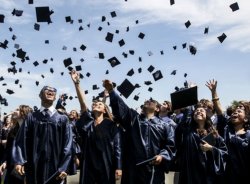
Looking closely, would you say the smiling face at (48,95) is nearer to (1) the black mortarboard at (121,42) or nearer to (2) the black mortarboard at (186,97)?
(2) the black mortarboard at (186,97)

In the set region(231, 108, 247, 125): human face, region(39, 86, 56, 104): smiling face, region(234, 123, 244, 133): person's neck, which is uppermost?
region(39, 86, 56, 104): smiling face

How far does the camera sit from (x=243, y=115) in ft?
19.1

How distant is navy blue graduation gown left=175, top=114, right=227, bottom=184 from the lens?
19.1 feet

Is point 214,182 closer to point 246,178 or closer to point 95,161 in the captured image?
point 246,178

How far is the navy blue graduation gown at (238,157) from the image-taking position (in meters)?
5.71

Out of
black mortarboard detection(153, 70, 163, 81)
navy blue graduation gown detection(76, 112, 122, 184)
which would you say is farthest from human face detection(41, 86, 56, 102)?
black mortarboard detection(153, 70, 163, 81)

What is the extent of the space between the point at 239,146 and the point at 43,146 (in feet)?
8.19

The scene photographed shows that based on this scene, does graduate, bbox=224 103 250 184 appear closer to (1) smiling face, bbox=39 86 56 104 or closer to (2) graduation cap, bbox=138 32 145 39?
(1) smiling face, bbox=39 86 56 104

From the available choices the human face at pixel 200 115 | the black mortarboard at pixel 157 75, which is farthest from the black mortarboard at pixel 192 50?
the human face at pixel 200 115

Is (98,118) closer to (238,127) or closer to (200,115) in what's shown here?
(200,115)

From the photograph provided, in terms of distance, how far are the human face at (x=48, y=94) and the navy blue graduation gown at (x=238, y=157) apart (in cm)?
236

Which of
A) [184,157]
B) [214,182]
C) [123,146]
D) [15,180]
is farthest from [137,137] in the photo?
[15,180]

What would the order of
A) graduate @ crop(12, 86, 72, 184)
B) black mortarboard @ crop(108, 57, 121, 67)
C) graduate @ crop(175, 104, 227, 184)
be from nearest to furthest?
1. graduate @ crop(12, 86, 72, 184)
2. graduate @ crop(175, 104, 227, 184)
3. black mortarboard @ crop(108, 57, 121, 67)

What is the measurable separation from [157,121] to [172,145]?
390mm
